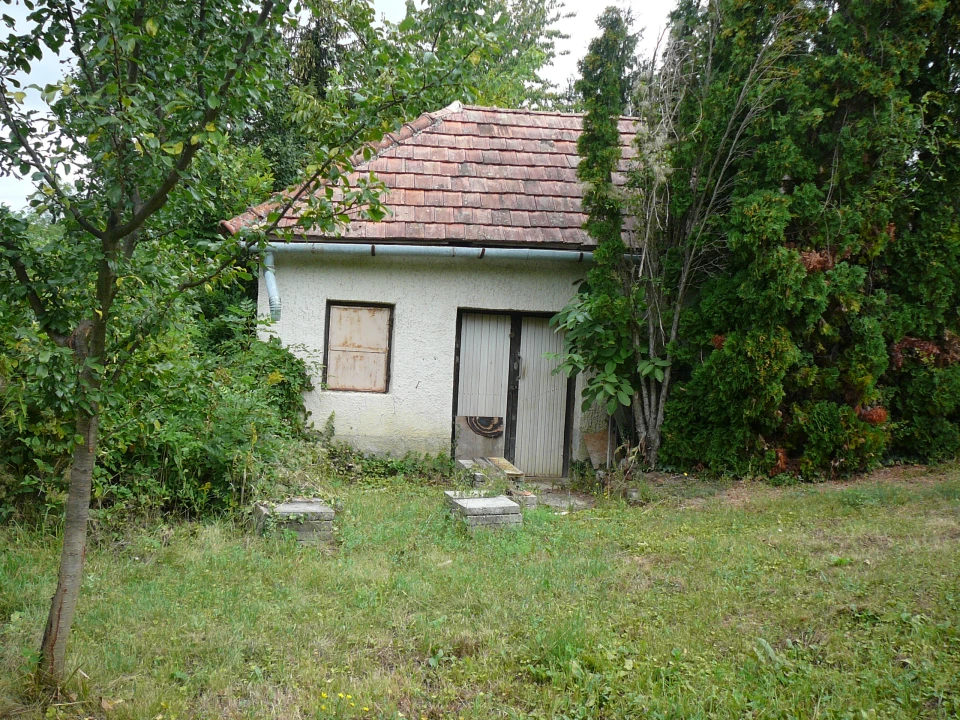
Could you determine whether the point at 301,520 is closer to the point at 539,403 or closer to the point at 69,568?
the point at 69,568

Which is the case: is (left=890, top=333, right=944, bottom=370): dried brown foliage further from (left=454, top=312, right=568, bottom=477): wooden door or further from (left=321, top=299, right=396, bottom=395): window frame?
(left=321, top=299, right=396, bottom=395): window frame

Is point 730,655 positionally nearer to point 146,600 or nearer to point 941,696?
point 941,696

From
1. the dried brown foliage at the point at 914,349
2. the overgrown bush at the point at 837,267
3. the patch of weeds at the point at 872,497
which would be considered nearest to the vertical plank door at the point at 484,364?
the overgrown bush at the point at 837,267

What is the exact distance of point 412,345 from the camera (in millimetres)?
9359

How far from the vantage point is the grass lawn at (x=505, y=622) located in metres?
3.53

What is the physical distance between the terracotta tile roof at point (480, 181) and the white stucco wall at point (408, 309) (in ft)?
1.22

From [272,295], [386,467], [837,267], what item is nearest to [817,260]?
[837,267]

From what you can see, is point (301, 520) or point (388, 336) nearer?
point (301, 520)

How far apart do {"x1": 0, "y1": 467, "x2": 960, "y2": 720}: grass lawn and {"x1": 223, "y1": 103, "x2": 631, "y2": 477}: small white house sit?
3.18m

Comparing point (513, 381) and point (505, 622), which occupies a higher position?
point (513, 381)

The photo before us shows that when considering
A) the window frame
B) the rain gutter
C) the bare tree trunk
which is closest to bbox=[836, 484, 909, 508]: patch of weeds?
the rain gutter

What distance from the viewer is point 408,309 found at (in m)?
9.35

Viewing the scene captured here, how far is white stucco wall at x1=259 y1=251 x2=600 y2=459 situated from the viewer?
922 centimetres

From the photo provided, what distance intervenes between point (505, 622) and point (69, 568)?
2.30 metres
